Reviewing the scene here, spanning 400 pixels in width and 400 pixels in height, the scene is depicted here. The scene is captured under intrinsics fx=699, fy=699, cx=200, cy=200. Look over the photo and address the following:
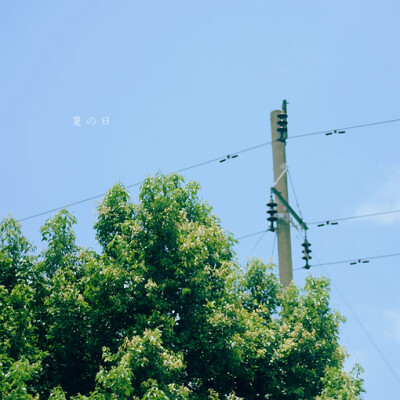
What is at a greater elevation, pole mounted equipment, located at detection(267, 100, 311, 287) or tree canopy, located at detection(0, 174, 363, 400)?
pole mounted equipment, located at detection(267, 100, 311, 287)

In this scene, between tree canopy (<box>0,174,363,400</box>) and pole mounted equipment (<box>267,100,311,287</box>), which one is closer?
tree canopy (<box>0,174,363,400</box>)

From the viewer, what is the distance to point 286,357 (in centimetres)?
2333

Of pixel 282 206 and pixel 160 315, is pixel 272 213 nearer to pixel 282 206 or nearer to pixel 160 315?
pixel 282 206

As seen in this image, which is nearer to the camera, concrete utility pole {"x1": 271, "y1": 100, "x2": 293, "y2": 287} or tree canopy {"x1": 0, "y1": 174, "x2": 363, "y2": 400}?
tree canopy {"x1": 0, "y1": 174, "x2": 363, "y2": 400}

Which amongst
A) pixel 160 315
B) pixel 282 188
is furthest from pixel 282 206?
pixel 160 315

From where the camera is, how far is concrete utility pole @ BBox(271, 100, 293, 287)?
25.0 metres

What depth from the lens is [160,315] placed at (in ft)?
69.0

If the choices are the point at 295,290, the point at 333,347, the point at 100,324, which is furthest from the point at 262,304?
the point at 100,324

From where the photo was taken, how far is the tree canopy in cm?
2108

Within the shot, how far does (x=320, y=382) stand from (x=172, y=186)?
319 inches

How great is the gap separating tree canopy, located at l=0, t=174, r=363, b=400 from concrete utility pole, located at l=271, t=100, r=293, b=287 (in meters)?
0.80

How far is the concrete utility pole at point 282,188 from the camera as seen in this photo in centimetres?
2495

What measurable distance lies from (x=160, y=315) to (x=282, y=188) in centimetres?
760

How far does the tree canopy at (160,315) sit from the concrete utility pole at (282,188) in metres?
0.80
